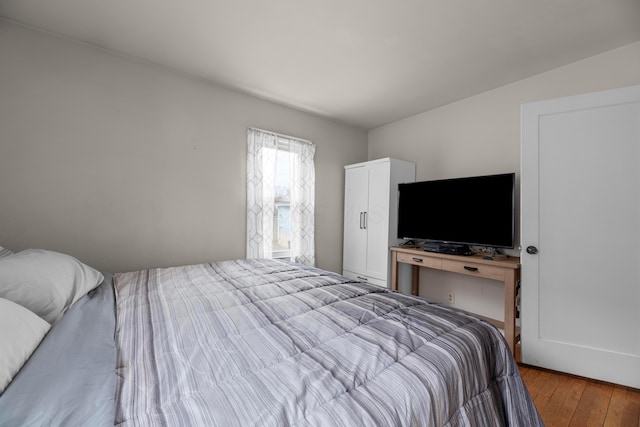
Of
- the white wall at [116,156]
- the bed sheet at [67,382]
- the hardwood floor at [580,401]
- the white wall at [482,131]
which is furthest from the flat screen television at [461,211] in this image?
the bed sheet at [67,382]

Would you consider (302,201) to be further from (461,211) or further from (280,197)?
(461,211)

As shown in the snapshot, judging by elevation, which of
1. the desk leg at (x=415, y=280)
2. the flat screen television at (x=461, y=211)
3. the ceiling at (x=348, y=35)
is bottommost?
the desk leg at (x=415, y=280)

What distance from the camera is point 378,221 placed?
3.42 metres

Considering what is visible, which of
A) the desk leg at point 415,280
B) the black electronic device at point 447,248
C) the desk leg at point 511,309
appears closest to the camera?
the desk leg at point 511,309

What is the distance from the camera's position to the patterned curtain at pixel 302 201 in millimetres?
3393

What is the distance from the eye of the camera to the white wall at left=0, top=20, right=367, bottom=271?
6.47ft

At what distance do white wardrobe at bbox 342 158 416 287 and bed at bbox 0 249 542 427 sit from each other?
192cm

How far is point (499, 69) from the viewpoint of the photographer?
8.17 feet

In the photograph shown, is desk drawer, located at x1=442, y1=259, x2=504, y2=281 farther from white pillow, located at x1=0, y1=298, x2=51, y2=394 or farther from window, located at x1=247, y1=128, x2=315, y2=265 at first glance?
white pillow, located at x1=0, y1=298, x2=51, y2=394

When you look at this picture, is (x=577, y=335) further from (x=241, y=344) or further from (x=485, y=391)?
(x=241, y=344)

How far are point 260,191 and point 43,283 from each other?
6.82 feet

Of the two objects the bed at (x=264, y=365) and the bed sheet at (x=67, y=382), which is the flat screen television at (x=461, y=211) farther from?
the bed sheet at (x=67, y=382)

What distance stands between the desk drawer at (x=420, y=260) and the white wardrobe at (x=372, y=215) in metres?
0.22

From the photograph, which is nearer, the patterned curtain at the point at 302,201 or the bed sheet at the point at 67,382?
the bed sheet at the point at 67,382
